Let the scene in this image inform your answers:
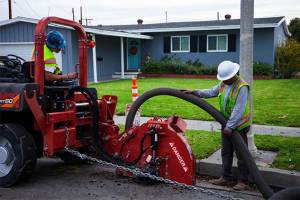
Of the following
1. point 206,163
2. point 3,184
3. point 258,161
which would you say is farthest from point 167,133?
point 3,184

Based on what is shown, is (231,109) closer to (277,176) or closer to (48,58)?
(277,176)

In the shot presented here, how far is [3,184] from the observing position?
5.52 m

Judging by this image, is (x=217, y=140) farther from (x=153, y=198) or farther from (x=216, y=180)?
(x=153, y=198)

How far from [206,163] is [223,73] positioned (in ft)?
5.11

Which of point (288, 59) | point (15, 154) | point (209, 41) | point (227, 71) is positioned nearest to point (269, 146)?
point (227, 71)

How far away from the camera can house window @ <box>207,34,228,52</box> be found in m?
→ 26.5

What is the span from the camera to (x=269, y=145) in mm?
7051

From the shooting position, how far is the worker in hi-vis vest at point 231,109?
200 inches

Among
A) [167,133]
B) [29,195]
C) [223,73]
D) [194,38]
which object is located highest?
[194,38]

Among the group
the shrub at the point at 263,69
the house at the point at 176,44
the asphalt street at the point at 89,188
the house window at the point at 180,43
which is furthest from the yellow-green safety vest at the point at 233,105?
the house window at the point at 180,43

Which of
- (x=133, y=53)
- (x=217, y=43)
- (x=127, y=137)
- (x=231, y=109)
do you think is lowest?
(x=127, y=137)

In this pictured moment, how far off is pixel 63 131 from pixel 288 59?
2111 centimetres

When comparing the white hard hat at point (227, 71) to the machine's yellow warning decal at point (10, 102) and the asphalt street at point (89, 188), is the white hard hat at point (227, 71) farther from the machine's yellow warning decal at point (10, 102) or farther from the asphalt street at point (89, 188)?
the machine's yellow warning decal at point (10, 102)

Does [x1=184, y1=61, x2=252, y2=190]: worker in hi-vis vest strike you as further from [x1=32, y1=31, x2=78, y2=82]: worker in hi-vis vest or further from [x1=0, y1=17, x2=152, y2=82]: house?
[x1=0, y1=17, x2=152, y2=82]: house
